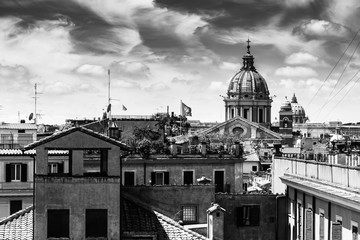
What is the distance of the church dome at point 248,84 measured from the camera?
632 ft

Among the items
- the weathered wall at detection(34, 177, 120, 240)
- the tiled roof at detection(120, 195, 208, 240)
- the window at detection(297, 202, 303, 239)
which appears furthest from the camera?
the window at detection(297, 202, 303, 239)

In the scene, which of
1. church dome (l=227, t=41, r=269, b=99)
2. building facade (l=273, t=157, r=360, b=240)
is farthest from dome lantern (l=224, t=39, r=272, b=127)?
building facade (l=273, t=157, r=360, b=240)

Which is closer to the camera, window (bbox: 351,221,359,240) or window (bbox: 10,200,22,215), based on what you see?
window (bbox: 351,221,359,240)

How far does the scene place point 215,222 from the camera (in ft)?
117

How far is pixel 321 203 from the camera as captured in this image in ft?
114

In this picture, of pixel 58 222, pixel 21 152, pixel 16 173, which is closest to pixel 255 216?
pixel 58 222

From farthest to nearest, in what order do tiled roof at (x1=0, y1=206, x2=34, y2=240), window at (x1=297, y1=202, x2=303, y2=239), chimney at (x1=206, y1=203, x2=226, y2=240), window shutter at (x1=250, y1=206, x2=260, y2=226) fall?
1. window shutter at (x1=250, y1=206, x2=260, y2=226)
2. window at (x1=297, y1=202, x2=303, y2=239)
3. chimney at (x1=206, y1=203, x2=226, y2=240)
4. tiled roof at (x1=0, y1=206, x2=34, y2=240)

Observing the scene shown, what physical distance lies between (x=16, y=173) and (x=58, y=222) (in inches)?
494

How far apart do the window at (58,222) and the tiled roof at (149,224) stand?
7.52 ft

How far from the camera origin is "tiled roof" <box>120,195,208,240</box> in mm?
32406

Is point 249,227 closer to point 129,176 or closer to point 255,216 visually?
point 255,216

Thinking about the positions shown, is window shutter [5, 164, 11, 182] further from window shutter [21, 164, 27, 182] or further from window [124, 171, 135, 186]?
window [124, 171, 135, 186]

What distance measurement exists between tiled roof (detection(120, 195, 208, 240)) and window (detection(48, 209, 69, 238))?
2.29 m

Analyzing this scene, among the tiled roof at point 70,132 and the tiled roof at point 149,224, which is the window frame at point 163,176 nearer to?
the tiled roof at point 149,224
